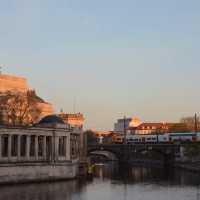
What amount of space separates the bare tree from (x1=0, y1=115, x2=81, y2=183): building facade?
21.2 metres

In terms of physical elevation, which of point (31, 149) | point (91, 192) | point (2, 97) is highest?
point (2, 97)

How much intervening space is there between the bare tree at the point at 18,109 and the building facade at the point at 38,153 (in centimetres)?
2115

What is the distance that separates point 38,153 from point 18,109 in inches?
1123

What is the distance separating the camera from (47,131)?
8388 cm

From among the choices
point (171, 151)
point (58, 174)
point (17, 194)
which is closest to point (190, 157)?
point (171, 151)

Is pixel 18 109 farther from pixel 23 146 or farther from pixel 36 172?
pixel 36 172

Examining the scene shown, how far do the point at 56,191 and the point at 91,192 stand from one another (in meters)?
5.13

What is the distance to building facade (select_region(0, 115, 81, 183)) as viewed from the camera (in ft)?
254

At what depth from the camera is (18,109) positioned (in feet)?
365

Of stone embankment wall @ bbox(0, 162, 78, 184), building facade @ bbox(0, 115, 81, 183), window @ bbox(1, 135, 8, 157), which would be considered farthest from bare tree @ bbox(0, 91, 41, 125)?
window @ bbox(1, 135, 8, 157)

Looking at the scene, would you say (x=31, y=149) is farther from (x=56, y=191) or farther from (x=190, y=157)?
(x=190, y=157)

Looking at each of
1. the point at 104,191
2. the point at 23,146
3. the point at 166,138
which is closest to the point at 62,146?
the point at 23,146

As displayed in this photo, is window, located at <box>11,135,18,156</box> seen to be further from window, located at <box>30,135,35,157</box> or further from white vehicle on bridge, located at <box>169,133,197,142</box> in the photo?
white vehicle on bridge, located at <box>169,133,197,142</box>

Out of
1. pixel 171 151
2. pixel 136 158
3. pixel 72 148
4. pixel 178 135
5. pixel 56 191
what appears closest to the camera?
pixel 56 191
